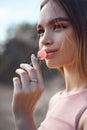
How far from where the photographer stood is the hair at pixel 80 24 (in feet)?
3.13

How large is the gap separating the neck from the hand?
70mm

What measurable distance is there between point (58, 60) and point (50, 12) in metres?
0.11

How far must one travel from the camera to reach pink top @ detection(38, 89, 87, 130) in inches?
35.0

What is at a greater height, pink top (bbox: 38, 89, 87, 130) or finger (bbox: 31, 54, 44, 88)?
finger (bbox: 31, 54, 44, 88)

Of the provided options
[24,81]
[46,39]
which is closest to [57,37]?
[46,39]

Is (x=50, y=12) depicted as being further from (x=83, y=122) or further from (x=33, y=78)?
(x=83, y=122)

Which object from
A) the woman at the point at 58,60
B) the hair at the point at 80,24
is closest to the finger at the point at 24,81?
the woman at the point at 58,60

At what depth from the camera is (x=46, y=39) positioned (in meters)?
0.96

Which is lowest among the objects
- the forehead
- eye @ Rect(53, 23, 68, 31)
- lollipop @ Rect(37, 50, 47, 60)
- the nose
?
lollipop @ Rect(37, 50, 47, 60)

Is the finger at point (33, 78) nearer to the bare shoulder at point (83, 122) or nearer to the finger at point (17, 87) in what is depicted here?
the finger at point (17, 87)

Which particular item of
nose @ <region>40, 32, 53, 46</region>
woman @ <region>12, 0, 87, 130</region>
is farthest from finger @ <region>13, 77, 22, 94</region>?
nose @ <region>40, 32, 53, 46</region>

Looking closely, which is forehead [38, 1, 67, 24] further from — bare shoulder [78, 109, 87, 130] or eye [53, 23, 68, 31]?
bare shoulder [78, 109, 87, 130]

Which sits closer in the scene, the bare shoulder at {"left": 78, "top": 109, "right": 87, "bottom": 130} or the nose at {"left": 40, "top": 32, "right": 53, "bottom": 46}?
the bare shoulder at {"left": 78, "top": 109, "right": 87, "bottom": 130}

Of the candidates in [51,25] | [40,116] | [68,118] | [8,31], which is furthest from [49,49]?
[8,31]
